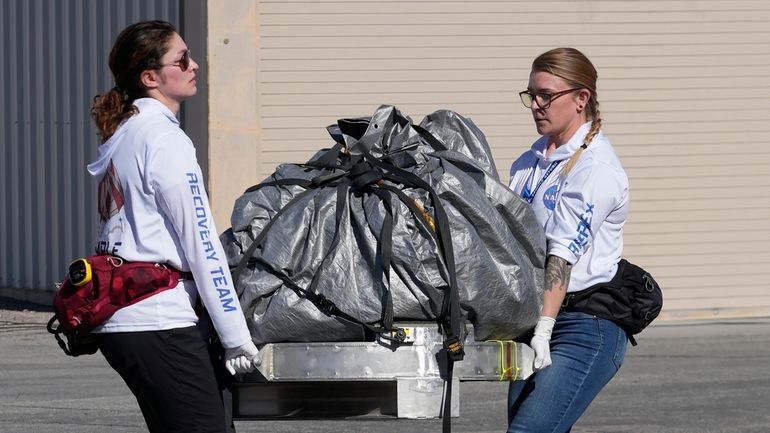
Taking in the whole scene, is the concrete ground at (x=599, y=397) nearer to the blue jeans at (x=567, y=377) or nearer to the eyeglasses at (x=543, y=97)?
the blue jeans at (x=567, y=377)

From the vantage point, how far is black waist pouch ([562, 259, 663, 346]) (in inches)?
186

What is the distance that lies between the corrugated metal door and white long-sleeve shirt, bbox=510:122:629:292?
9.72 m

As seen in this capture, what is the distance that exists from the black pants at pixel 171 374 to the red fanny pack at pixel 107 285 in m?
0.09

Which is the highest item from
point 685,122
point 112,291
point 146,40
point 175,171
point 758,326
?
point 146,40

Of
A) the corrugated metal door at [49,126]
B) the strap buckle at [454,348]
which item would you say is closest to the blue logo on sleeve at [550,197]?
the strap buckle at [454,348]

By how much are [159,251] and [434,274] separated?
79 cm

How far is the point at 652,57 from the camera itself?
14359mm

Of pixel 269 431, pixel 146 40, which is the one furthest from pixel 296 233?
pixel 269 431

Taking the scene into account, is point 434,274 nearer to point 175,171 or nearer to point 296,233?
point 296,233

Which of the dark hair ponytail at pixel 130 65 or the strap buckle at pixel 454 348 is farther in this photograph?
the dark hair ponytail at pixel 130 65

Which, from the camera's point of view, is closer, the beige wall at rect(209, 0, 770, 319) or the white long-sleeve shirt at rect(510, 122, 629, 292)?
the white long-sleeve shirt at rect(510, 122, 629, 292)

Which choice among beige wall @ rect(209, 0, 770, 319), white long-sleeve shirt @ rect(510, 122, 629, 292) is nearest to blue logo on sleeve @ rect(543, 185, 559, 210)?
white long-sleeve shirt @ rect(510, 122, 629, 292)

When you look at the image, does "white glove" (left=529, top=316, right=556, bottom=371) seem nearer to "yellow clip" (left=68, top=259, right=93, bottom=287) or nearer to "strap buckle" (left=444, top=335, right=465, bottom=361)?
"strap buckle" (left=444, top=335, right=465, bottom=361)

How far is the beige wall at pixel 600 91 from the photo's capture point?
539 inches
